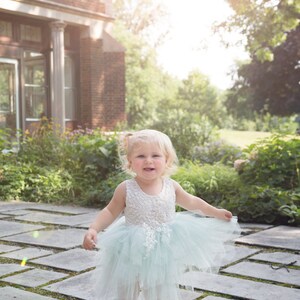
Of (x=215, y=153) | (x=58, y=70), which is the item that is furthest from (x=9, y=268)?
(x=58, y=70)

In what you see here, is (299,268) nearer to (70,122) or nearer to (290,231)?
(290,231)

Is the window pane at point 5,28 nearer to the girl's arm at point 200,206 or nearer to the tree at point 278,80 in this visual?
the girl's arm at point 200,206

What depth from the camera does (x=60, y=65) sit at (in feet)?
43.5

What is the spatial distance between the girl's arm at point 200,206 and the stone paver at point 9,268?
1.46 metres

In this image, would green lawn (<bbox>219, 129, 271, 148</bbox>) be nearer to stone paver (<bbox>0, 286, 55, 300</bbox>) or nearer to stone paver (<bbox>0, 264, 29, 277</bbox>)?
stone paver (<bbox>0, 264, 29, 277</bbox>)

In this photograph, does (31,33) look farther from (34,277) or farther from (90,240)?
(90,240)

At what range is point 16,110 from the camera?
A: 43.3ft

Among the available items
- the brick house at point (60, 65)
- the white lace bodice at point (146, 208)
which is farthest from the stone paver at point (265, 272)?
the brick house at point (60, 65)

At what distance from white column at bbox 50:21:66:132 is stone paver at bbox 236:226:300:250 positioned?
8.98 meters

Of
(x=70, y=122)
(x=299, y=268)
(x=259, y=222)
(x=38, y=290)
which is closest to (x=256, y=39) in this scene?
(x=70, y=122)

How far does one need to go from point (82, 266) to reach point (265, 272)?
1293 millimetres

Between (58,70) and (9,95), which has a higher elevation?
(58,70)

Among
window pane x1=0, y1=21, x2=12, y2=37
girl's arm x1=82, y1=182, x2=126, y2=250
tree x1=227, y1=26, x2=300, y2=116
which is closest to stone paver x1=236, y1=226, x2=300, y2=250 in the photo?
girl's arm x1=82, y1=182, x2=126, y2=250

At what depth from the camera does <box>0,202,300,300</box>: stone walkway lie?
3061mm
